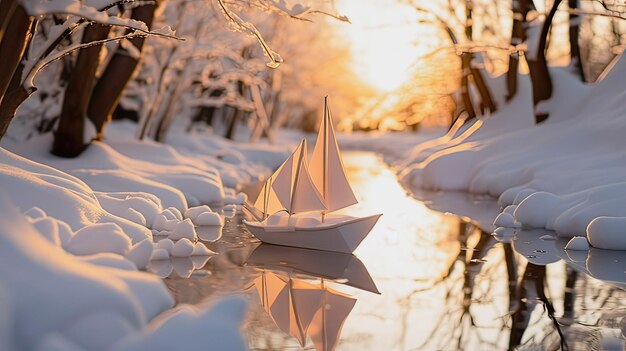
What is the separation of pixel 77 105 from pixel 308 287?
28.0ft

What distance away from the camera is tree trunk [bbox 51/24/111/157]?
1414cm

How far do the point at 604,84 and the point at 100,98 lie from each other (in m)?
11.2

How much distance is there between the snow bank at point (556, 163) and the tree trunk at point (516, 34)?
0.37 meters

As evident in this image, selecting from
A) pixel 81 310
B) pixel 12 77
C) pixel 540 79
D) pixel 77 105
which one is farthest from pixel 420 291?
pixel 540 79

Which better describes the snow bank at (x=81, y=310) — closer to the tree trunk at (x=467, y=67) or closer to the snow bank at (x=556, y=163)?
the snow bank at (x=556, y=163)

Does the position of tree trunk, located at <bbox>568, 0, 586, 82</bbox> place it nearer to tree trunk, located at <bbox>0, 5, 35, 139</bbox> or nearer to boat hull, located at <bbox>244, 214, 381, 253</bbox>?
boat hull, located at <bbox>244, 214, 381, 253</bbox>

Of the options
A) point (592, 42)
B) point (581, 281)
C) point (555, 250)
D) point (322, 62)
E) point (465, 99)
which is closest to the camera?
point (581, 281)

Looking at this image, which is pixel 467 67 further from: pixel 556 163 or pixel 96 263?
pixel 96 263

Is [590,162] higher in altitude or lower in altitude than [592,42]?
lower

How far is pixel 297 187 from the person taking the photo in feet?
31.4

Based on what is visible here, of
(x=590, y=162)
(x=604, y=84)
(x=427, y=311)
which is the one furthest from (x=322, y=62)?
(x=427, y=311)

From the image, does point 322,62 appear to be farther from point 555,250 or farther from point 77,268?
point 77,268

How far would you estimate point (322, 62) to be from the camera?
47750 millimetres

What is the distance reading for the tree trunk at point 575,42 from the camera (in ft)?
66.2
